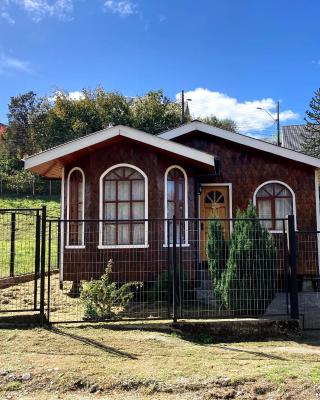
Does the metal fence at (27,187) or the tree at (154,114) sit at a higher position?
the tree at (154,114)

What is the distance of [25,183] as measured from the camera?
31.8 metres

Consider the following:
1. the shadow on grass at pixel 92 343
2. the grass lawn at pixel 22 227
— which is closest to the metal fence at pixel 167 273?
the shadow on grass at pixel 92 343

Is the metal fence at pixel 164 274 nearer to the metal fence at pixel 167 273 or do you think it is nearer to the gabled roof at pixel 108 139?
the metal fence at pixel 167 273

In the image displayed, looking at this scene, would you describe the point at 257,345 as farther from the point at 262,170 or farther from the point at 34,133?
the point at 34,133

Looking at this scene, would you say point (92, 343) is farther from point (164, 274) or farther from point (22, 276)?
point (22, 276)

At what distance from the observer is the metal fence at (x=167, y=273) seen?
26.7 ft

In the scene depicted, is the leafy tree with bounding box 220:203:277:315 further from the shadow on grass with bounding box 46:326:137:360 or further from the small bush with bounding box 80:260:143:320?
the shadow on grass with bounding box 46:326:137:360

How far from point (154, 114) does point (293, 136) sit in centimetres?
1481

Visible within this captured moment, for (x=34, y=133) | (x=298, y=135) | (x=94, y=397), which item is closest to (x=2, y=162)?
(x=34, y=133)

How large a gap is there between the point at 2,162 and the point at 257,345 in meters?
31.5

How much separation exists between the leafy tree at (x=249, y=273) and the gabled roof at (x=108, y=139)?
2.32 metres

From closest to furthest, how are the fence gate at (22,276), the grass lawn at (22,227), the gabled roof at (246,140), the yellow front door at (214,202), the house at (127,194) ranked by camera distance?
the fence gate at (22,276) → the house at (127,194) → the gabled roof at (246,140) → the yellow front door at (214,202) → the grass lawn at (22,227)

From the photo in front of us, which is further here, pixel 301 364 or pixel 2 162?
pixel 2 162

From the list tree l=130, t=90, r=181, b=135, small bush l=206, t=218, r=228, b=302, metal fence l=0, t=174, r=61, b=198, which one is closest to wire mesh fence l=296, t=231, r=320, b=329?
small bush l=206, t=218, r=228, b=302
